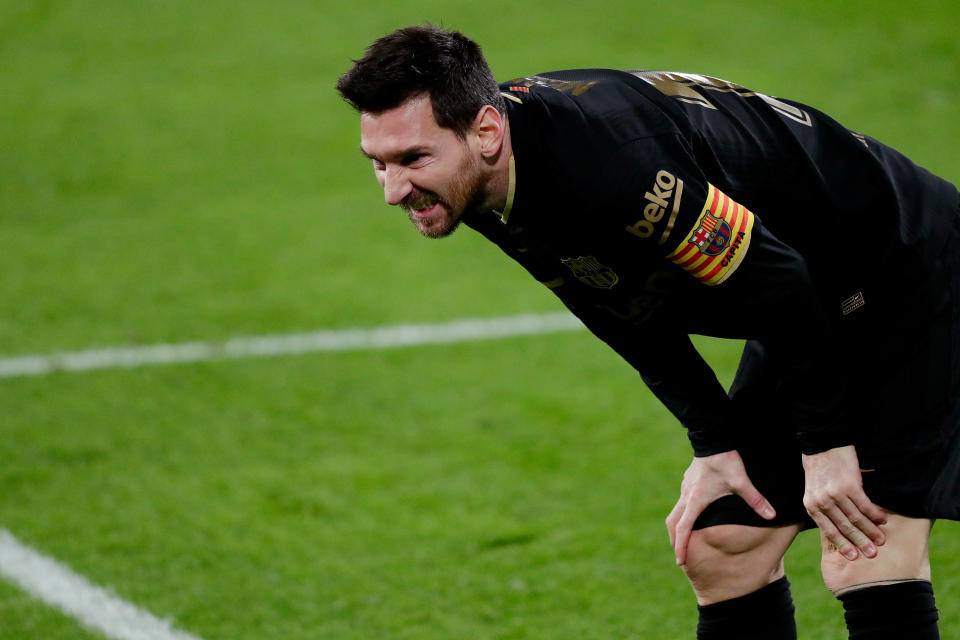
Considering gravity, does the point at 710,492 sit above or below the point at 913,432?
below

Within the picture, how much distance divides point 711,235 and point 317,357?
4014 mm

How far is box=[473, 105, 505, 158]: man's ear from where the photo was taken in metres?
2.38

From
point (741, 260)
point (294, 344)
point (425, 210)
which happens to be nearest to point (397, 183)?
point (425, 210)

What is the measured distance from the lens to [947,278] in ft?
9.05

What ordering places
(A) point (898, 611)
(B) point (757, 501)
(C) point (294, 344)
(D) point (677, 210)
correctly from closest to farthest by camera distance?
(D) point (677, 210) → (A) point (898, 611) → (B) point (757, 501) → (C) point (294, 344)

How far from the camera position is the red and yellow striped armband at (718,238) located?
232 cm

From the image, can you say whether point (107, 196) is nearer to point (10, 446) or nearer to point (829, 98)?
point (10, 446)

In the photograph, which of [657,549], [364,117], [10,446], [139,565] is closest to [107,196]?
[10,446]

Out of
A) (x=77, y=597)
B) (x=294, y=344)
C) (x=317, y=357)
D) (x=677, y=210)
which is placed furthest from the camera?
(x=294, y=344)

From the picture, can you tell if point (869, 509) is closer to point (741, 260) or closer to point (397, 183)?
point (741, 260)

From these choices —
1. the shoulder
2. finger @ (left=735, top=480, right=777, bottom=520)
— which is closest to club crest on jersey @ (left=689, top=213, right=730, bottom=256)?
the shoulder

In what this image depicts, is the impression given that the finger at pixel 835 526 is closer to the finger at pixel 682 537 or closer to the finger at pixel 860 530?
the finger at pixel 860 530

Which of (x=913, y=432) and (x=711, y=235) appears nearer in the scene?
(x=711, y=235)

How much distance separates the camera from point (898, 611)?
2.63m
